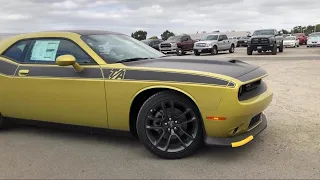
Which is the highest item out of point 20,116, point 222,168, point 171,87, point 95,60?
point 95,60

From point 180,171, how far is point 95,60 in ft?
5.58

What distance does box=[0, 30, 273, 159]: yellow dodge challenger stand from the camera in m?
3.85

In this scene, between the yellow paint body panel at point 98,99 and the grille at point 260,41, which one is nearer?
the yellow paint body panel at point 98,99

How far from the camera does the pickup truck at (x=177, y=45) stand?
29478 millimetres

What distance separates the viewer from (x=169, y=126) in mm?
4098

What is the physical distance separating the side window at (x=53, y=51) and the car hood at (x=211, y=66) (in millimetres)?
588

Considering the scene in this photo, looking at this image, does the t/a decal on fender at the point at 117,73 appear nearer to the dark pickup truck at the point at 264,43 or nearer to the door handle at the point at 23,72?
the door handle at the point at 23,72

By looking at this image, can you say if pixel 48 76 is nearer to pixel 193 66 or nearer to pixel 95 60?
pixel 95 60

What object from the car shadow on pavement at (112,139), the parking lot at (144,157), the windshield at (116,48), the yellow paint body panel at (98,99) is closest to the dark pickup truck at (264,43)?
the parking lot at (144,157)

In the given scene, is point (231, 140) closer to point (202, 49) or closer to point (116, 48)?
point (116, 48)

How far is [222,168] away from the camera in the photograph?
383 centimetres

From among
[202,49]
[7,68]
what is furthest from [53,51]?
[202,49]

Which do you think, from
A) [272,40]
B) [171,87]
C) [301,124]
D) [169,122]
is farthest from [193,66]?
[272,40]

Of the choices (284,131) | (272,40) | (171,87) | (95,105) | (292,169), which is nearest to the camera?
(292,169)
